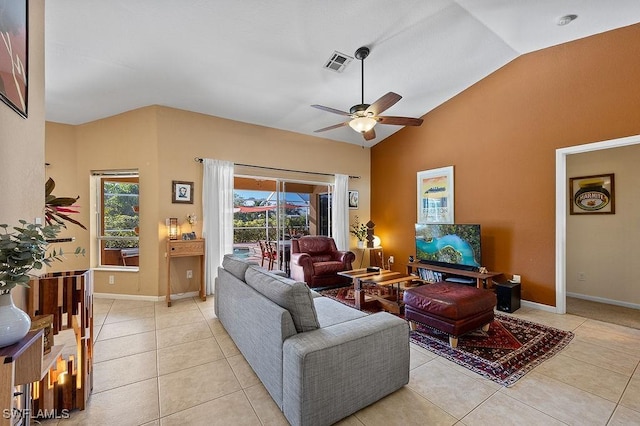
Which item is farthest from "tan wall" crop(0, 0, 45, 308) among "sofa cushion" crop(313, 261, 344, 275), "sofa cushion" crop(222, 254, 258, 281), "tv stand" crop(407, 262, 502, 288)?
"tv stand" crop(407, 262, 502, 288)

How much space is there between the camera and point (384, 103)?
280 centimetres

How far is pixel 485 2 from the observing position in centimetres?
285

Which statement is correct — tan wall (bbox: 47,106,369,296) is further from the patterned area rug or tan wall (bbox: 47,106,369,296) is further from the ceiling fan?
the patterned area rug

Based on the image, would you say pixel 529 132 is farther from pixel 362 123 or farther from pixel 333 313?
pixel 333 313

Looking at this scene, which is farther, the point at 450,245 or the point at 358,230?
the point at 358,230

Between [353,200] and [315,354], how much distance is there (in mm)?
4896

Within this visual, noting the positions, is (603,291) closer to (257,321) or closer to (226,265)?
(257,321)

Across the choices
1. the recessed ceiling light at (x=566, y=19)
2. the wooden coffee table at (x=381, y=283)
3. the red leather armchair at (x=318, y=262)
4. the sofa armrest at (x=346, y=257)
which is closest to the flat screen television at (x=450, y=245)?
the wooden coffee table at (x=381, y=283)

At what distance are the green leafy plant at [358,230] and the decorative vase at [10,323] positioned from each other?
5433mm

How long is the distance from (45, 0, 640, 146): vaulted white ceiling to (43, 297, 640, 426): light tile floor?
3.09 meters

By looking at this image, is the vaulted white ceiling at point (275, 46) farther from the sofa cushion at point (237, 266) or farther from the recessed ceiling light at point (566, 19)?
the sofa cushion at point (237, 266)

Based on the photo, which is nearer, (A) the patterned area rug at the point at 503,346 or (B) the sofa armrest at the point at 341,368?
(B) the sofa armrest at the point at 341,368

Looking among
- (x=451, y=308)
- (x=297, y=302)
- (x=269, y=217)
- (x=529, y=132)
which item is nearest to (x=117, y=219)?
(x=269, y=217)

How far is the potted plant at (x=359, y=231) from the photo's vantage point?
6.14m
